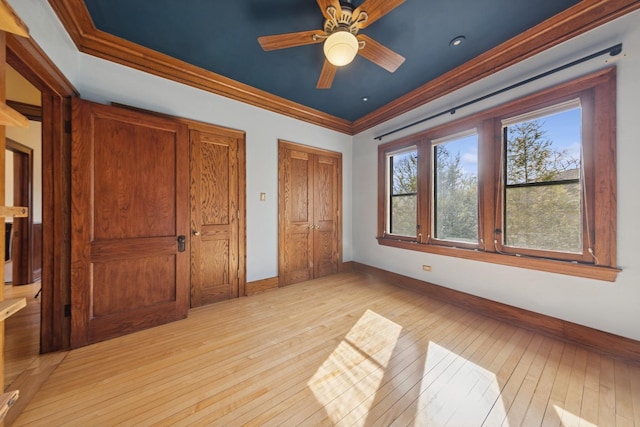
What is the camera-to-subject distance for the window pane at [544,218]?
215 centimetres

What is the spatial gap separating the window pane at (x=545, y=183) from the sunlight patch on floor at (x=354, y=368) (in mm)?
1725

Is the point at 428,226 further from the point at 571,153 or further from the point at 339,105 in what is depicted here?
the point at 339,105

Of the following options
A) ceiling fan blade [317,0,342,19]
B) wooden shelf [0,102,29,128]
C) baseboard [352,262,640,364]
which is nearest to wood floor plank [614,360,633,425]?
baseboard [352,262,640,364]

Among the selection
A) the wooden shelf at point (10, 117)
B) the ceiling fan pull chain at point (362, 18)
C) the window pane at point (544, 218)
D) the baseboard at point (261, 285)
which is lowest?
the baseboard at point (261, 285)

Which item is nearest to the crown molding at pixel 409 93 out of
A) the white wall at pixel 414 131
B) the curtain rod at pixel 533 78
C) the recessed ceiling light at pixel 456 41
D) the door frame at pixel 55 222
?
the white wall at pixel 414 131

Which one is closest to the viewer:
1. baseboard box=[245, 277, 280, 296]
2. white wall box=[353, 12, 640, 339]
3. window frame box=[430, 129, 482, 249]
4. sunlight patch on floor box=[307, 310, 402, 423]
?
sunlight patch on floor box=[307, 310, 402, 423]

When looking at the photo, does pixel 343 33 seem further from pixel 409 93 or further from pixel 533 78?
pixel 533 78

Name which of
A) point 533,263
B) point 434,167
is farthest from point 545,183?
point 434,167

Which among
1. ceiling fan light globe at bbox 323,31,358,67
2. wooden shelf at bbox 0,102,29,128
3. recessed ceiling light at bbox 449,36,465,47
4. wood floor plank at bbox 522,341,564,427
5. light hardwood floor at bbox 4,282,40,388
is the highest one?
recessed ceiling light at bbox 449,36,465,47

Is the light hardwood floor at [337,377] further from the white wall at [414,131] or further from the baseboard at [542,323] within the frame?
the white wall at [414,131]

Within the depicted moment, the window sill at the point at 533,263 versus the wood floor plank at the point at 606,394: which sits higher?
the window sill at the point at 533,263

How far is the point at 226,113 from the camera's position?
10.3 feet

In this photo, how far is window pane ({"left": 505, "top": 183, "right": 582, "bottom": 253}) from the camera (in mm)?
2148

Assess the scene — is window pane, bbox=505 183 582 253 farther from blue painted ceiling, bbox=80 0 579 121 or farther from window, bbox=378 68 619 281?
blue painted ceiling, bbox=80 0 579 121
